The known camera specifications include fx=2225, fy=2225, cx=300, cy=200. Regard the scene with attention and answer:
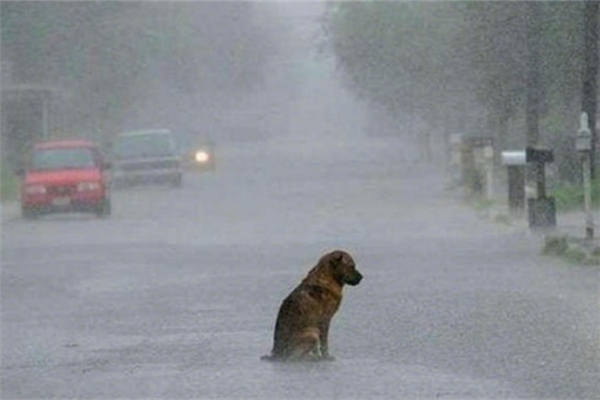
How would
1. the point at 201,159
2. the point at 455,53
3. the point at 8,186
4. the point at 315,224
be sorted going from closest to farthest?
the point at 315,224, the point at 8,186, the point at 455,53, the point at 201,159

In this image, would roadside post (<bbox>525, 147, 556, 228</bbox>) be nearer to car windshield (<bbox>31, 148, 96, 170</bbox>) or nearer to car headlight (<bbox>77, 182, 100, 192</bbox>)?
car headlight (<bbox>77, 182, 100, 192</bbox>)

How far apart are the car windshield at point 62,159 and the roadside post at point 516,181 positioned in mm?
11029

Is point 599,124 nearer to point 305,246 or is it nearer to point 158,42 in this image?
point 305,246

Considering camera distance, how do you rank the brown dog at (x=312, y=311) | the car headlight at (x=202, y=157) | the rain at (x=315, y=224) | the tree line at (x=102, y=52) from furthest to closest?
the car headlight at (x=202, y=157) < the tree line at (x=102, y=52) < the rain at (x=315, y=224) < the brown dog at (x=312, y=311)

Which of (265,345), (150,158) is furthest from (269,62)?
(265,345)

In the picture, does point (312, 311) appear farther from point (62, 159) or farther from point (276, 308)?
point (62, 159)

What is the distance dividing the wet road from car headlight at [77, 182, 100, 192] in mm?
2530

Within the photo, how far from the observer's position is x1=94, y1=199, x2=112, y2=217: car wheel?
43.8m

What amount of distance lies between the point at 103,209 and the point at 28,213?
63.9 inches

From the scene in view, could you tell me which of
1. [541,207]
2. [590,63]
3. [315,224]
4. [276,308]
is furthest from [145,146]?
[276,308]

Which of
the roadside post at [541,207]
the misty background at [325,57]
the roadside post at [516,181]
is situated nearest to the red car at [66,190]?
the misty background at [325,57]

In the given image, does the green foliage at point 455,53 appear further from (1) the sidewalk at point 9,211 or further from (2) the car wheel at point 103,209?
(1) the sidewalk at point 9,211

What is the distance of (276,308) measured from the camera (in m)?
20.3

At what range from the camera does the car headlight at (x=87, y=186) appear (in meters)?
43.8
